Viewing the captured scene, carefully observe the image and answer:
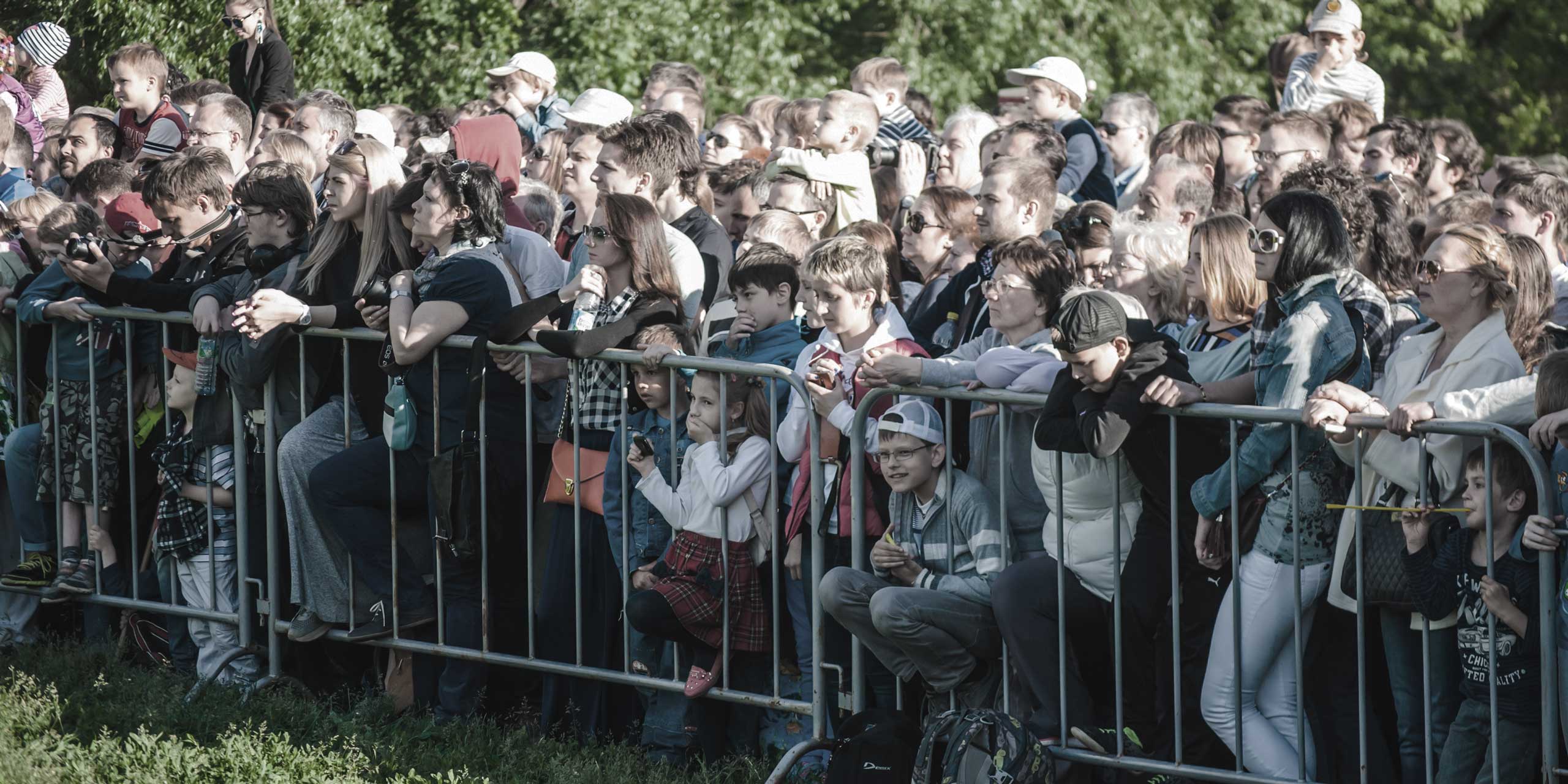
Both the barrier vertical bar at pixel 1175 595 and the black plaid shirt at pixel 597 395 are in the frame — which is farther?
the black plaid shirt at pixel 597 395

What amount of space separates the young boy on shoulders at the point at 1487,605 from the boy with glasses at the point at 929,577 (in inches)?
53.8

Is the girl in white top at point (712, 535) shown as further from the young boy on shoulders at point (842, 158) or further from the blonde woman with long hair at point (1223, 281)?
the young boy on shoulders at point (842, 158)

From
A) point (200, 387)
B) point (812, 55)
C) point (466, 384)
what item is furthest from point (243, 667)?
point (812, 55)

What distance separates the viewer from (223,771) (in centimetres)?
648

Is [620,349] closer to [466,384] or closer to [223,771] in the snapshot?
[466,384]

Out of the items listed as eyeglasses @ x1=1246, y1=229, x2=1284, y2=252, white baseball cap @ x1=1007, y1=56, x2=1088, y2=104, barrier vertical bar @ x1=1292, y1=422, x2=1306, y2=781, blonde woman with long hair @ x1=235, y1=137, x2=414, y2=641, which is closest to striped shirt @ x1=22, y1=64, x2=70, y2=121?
white baseball cap @ x1=1007, y1=56, x2=1088, y2=104

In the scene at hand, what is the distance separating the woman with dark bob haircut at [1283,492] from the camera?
5461 millimetres

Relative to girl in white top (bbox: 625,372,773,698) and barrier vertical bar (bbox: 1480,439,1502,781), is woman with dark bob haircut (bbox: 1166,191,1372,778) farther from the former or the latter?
girl in white top (bbox: 625,372,773,698)

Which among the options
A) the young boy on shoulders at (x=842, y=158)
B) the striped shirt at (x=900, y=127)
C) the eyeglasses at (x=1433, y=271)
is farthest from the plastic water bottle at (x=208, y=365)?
the striped shirt at (x=900, y=127)

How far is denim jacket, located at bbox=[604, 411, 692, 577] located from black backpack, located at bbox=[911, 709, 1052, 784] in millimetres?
1477

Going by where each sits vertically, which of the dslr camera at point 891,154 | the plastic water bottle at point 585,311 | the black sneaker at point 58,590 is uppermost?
the dslr camera at point 891,154

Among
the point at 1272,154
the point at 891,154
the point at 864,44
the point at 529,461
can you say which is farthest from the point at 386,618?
the point at 864,44

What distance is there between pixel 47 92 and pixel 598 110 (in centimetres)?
630

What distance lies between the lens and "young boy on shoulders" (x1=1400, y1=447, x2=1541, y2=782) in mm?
5027
